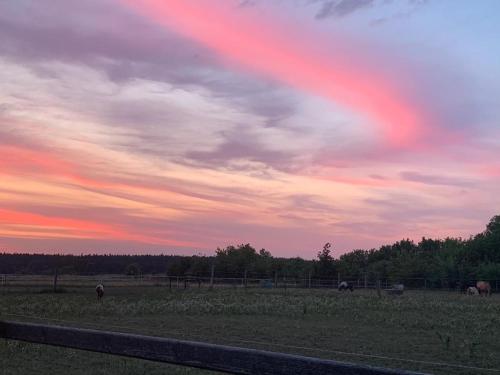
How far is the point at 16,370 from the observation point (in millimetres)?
9836

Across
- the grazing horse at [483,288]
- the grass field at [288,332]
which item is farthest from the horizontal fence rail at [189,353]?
the grazing horse at [483,288]

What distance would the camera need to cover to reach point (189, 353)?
153 inches

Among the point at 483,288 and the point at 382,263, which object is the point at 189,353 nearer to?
the point at 483,288

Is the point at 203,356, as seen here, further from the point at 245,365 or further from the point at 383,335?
the point at 383,335

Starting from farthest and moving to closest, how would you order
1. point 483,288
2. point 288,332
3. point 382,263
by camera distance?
point 382,263 → point 483,288 → point 288,332

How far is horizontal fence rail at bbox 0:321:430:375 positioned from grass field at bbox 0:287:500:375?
17.5ft

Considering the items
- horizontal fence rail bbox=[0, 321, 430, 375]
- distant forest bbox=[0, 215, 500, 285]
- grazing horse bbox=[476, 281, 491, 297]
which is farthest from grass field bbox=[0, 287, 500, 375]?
distant forest bbox=[0, 215, 500, 285]

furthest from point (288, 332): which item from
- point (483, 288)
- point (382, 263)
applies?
point (382, 263)

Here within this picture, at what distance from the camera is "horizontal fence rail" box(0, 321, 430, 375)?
3.23m

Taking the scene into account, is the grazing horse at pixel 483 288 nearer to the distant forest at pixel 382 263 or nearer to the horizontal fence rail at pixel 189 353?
the distant forest at pixel 382 263

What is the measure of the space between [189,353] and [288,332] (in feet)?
45.7

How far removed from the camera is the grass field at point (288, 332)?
428 inches

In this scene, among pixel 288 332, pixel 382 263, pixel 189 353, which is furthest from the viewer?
pixel 382 263

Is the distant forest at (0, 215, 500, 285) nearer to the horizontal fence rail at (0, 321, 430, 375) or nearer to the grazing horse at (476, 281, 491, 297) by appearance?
the grazing horse at (476, 281, 491, 297)
